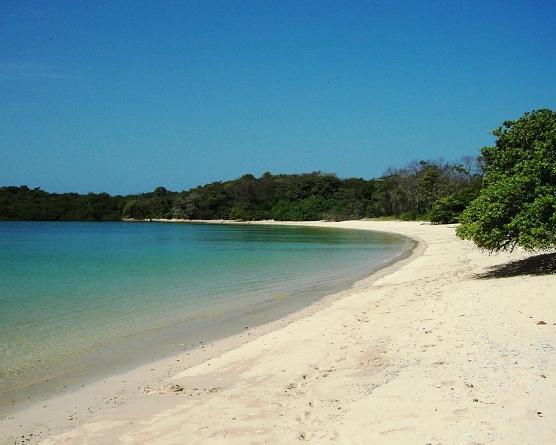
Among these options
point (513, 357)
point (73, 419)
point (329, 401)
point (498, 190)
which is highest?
point (498, 190)

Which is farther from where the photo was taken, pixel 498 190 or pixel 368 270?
pixel 368 270

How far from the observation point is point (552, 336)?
270 inches

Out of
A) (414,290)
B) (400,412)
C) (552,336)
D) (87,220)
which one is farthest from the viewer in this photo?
→ (87,220)

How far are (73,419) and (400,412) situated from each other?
3762 mm

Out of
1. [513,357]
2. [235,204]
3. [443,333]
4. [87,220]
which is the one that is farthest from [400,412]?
[87,220]

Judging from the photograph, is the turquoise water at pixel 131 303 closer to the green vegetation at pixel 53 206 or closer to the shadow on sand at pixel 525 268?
the shadow on sand at pixel 525 268

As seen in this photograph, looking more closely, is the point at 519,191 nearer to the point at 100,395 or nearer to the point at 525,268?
the point at 525,268

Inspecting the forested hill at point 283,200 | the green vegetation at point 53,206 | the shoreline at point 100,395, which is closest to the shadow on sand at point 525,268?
the shoreline at point 100,395

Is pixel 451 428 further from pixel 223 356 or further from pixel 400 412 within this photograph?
pixel 223 356

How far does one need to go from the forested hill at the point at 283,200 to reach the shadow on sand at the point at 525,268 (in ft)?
120

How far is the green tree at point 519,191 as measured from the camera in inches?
456

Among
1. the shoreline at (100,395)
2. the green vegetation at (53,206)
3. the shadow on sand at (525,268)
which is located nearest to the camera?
the shoreline at (100,395)

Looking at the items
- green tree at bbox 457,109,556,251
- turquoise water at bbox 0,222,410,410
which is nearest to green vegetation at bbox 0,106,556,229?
green tree at bbox 457,109,556,251

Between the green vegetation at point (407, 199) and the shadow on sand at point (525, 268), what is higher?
the green vegetation at point (407, 199)
